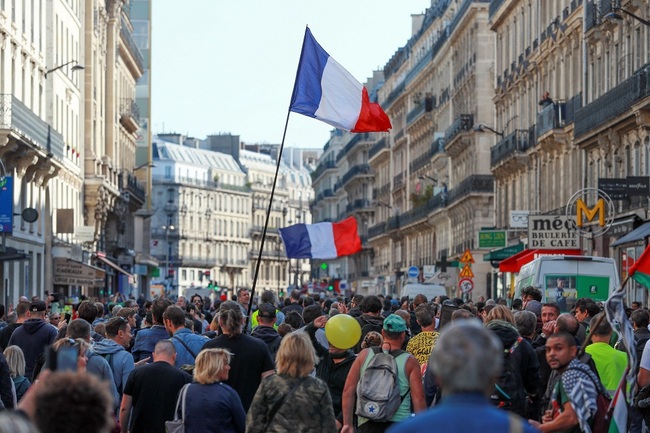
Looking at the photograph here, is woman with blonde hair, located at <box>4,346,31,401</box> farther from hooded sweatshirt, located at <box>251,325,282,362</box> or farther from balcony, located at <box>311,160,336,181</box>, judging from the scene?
balcony, located at <box>311,160,336,181</box>

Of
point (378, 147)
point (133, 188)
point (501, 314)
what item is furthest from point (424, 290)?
point (378, 147)

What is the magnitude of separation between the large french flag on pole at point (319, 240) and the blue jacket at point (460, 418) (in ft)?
64.5

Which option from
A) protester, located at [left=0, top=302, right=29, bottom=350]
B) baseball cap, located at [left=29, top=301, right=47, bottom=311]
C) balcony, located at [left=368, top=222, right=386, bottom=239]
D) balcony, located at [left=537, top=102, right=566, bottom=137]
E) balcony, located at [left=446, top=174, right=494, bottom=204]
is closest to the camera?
baseball cap, located at [left=29, top=301, right=47, bottom=311]

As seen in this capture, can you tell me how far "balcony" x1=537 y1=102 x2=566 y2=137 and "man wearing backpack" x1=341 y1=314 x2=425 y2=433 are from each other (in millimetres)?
39708

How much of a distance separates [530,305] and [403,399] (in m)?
8.03

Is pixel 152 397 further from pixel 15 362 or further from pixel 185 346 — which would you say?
pixel 185 346

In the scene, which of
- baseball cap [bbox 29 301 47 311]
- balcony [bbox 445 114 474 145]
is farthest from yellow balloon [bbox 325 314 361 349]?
balcony [bbox 445 114 474 145]

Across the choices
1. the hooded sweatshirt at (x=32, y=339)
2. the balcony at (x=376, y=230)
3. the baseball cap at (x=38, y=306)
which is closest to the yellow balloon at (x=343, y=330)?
the hooded sweatshirt at (x=32, y=339)

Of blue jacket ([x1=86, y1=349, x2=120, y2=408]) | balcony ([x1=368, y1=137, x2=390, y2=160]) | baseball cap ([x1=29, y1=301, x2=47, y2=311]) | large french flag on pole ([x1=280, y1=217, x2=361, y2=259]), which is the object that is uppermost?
balcony ([x1=368, y1=137, x2=390, y2=160])

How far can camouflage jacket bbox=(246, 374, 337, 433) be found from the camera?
391 inches

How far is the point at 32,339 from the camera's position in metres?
15.4

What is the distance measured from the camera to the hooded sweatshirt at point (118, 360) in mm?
12969

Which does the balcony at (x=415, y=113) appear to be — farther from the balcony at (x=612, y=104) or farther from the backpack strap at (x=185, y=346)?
the backpack strap at (x=185, y=346)

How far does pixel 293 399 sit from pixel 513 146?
4926cm
